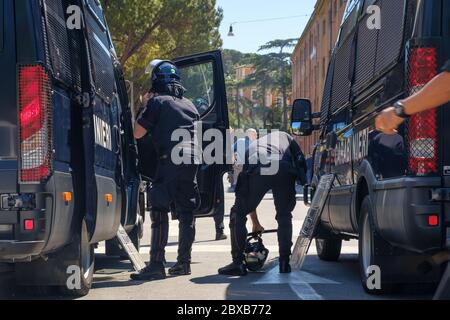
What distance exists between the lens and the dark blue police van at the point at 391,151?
195 inches

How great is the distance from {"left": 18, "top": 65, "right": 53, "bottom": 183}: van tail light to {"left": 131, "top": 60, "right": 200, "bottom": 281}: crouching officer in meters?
2.30

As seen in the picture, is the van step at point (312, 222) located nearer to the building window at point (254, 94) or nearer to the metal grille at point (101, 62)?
the metal grille at point (101, 62)

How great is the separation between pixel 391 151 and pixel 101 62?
299 cm

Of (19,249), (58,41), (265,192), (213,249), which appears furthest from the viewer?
(213,249)

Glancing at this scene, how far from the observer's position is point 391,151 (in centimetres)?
544

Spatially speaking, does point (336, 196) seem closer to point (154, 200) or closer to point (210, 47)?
point (154, 200)

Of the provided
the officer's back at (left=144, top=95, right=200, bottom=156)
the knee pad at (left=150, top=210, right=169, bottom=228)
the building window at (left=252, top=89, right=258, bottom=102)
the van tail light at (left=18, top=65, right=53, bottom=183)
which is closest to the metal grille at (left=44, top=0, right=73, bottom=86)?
the van tail light at (left=18, top=65, right=53, bottom=183)

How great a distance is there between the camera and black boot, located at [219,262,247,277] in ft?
25.5

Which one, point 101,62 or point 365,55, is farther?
point 101,62

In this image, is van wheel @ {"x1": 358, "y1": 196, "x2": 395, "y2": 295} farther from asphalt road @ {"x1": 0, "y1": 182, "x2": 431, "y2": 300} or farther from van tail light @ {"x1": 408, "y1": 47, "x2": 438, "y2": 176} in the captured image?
van tail light @ {"x1": 408, "y1": 47, "x2": 438, "y2": 176}

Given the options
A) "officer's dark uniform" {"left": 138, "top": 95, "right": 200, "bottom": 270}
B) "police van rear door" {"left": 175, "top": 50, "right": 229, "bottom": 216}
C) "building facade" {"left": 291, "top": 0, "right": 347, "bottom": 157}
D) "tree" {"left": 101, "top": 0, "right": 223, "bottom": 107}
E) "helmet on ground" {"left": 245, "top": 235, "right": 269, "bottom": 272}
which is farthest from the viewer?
"building facade" {"left": 291, "top": 0, "right": 347, "bottom": 157}

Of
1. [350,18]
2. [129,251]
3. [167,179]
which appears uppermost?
[350,18]

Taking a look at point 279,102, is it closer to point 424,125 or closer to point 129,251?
point 129,251

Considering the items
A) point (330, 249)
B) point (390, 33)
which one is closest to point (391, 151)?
point (390, 33)
